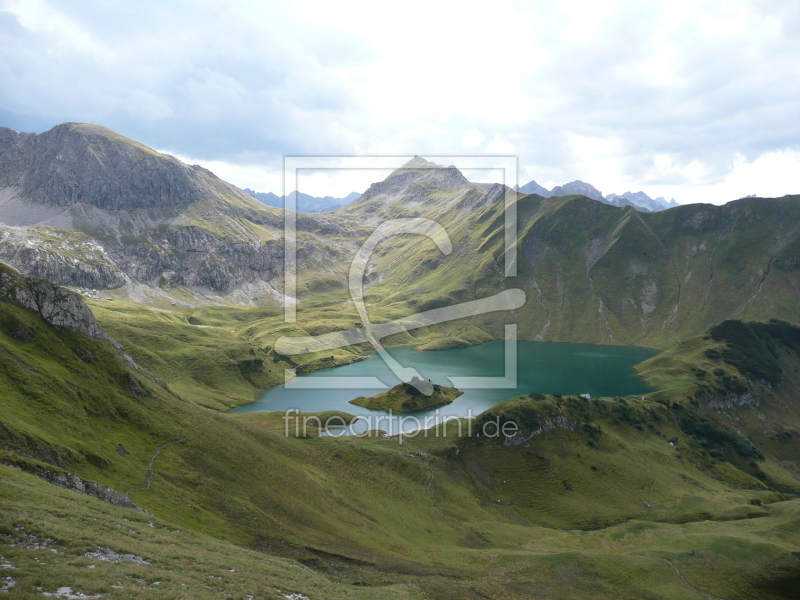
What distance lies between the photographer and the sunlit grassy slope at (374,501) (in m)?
30.8

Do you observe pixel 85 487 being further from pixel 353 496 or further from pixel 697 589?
pixel 697 589

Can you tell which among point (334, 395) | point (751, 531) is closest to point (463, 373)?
point (334, 395)

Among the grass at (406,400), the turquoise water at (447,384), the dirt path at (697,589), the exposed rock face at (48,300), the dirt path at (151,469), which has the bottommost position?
the dirt path at (697,589)

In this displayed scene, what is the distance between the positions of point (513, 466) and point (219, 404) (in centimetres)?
9355

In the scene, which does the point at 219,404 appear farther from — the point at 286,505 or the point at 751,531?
the point at 751,531

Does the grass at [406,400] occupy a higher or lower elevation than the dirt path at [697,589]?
higher

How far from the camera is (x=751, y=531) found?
243 ft

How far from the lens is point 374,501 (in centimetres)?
7044

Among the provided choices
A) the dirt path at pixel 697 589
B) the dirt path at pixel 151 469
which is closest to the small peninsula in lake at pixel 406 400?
the dirt path at pixel 151 469

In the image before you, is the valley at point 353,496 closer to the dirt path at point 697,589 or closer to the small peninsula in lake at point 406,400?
the dirt path at point 697,589

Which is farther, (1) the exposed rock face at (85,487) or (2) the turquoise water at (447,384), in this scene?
(2) the turquoise water at (447,384)

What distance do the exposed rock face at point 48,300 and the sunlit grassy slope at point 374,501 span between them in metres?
2.20

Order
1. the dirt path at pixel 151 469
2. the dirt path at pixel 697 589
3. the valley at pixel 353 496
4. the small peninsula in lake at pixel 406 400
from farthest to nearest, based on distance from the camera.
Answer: the small peninsula in lake at pixel 406 400, the dirt path at pixel 697 589, the dirt path at pixel 151 469, the valley at pixel 353 496

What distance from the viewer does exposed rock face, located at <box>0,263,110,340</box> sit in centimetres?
6072
